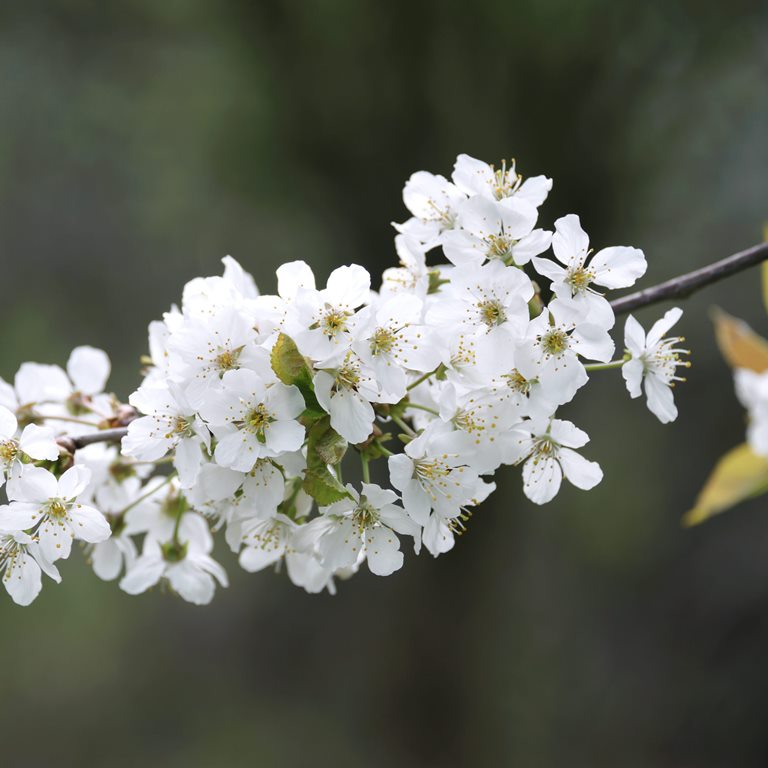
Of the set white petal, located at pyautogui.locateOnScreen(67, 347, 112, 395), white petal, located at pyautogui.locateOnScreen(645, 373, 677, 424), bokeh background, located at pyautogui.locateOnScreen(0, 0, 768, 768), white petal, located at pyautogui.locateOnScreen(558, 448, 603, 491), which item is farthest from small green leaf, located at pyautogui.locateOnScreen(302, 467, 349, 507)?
bokeh background, located at pyautogui.locateOnScreen(0, 0, 768, 768)

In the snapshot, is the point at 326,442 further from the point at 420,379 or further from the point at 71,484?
the point at 71,484

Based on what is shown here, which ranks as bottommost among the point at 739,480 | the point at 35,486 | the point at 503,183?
the point at 739,480

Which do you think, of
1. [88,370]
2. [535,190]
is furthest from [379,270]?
[535,190]

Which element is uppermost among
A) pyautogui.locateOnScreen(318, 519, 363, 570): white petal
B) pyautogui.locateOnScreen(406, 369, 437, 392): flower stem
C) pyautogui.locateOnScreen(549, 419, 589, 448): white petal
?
pyautogui.locateOnScreen(406, 369, 437, 392): flower stem

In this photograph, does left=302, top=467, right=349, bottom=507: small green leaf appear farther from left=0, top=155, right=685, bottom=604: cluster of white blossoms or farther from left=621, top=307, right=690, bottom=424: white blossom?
left=621, top=307, right=690, bottom=424: white blossom

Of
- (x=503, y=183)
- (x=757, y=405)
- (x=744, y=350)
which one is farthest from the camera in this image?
(x=503, y=183)

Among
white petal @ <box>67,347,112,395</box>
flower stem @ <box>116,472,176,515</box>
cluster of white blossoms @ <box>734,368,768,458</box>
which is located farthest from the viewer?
white petal @ <box>67,347,112,395</box>

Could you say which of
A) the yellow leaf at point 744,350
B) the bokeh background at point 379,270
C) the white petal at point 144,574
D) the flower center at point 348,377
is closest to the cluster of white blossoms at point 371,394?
the flower center at point 348,377
